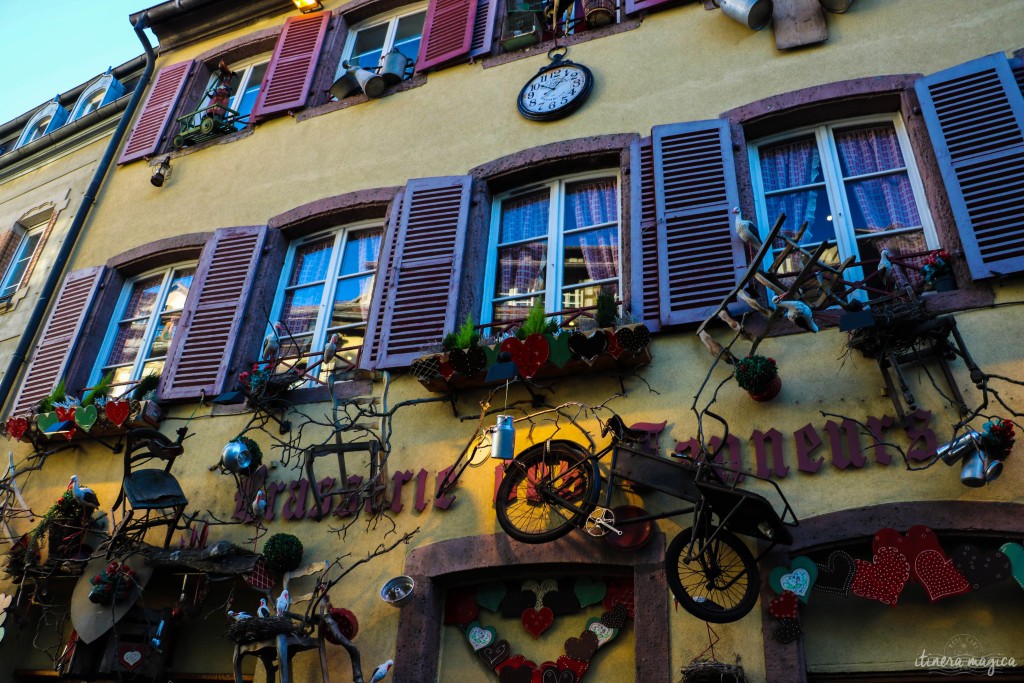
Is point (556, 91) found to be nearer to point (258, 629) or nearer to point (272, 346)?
point (272, 346)

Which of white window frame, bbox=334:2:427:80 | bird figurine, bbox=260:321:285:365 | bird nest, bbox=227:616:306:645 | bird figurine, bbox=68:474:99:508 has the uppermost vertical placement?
white window frame, bbox=334:2:427:80

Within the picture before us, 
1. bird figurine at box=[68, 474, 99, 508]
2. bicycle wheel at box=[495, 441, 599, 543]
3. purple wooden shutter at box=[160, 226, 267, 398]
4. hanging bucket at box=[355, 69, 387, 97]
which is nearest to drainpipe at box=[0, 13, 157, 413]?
purple wooden shutter at box=[160, 226, 267, 398]

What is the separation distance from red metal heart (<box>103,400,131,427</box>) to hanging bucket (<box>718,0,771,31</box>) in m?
5.53

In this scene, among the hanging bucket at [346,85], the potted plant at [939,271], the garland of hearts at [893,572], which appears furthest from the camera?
the hanging bucket at [346,85]

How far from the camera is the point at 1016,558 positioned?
3975 millimetres

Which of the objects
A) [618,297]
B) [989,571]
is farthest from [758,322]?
[989,571]

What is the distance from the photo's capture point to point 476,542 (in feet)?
17.3

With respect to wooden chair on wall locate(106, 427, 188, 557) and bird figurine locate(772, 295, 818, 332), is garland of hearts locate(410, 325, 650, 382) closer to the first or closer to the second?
bird figurine locate(772, 295, 818, 332)

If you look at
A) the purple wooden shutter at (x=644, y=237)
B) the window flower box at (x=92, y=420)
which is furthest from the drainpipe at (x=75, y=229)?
the purple wooden shutter at (x=644, y=237)

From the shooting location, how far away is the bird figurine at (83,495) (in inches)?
245

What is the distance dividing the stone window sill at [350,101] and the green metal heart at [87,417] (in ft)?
11.1

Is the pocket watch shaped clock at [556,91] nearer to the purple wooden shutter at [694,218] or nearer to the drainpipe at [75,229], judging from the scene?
the purple wooden shutter at [694,218]

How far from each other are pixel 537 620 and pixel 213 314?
3.87 metres

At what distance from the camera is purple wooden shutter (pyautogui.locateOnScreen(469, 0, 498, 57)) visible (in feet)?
26.1
